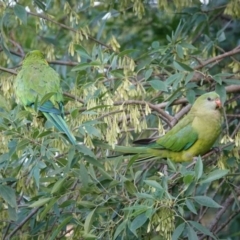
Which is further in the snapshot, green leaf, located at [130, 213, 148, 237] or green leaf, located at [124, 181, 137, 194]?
green leaf, located at [124, 181, 137, 194]

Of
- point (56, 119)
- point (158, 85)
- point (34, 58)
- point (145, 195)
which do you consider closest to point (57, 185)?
point (145, 195)

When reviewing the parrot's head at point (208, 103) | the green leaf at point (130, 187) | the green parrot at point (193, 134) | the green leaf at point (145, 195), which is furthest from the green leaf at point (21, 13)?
the green leaf at point (145, 195)

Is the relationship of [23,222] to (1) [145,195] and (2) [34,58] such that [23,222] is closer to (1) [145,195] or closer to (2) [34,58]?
(1) [145,195]

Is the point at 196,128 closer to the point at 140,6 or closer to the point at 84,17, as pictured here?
the point at 140,6

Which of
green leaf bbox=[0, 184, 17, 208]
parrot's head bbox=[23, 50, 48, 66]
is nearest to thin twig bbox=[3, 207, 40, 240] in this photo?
green leaf bbox=[0, 184, 17, 208]

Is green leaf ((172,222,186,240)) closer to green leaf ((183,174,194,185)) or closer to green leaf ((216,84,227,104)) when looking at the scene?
green leaf ((183,174,194,185))

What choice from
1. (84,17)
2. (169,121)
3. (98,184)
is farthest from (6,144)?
(84,17)

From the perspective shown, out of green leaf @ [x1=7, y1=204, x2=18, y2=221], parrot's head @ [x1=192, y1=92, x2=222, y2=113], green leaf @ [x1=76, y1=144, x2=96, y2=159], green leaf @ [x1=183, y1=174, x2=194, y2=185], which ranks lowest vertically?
parrot's head @ [x1=192, y1=92, x2=222, y2=113]

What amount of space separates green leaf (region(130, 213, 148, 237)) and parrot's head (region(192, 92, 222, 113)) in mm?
1287

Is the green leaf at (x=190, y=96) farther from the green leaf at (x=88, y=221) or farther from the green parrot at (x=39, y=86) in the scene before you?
the green leaf at (x=88, y=221)

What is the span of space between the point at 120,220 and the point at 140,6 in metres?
1.55

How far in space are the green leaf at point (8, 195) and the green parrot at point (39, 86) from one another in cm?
56

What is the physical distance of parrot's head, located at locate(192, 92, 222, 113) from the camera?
5.09 metres

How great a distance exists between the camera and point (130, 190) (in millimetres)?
4289
